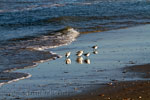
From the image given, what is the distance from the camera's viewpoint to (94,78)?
9156 mm

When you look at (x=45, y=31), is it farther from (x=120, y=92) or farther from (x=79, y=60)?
(x=120, y=92)

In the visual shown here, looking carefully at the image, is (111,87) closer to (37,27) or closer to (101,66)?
(101,66)

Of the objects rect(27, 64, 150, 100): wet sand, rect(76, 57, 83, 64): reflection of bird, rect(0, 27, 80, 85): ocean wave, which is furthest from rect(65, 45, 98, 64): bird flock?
rect(27, 64, 150, 100): wet sand

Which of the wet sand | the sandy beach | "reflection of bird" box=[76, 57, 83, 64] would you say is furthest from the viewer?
"reflection of bird" box=[76, 57, 83, 64]

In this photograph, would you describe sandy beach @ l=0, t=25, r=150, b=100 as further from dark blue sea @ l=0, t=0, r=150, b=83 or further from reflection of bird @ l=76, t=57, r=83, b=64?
dark blue sea @ l=0, t=0, r=150, b=83

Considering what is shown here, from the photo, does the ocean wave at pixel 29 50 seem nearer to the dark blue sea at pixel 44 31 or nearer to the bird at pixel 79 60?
the dark blue sea at pixel 44 31

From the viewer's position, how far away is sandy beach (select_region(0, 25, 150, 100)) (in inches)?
312

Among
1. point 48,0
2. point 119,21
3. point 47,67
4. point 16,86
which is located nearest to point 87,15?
point 119,21

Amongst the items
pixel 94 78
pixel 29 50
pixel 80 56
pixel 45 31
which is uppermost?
pixel 94 78

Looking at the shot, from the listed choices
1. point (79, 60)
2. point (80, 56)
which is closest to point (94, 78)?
point (79, 60)

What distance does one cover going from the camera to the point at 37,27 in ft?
67.2

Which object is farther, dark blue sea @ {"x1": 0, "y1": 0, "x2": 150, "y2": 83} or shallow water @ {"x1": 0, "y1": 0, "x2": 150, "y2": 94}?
shallow water @ {"x1": 0, "y1": 0, "x2": 150, "y2": 94}

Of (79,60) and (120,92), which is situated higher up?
(120,92)

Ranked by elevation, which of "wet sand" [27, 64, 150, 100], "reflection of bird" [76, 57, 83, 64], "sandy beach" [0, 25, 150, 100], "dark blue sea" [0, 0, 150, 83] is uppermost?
"wet sand" [27, 64, 150, 100]
